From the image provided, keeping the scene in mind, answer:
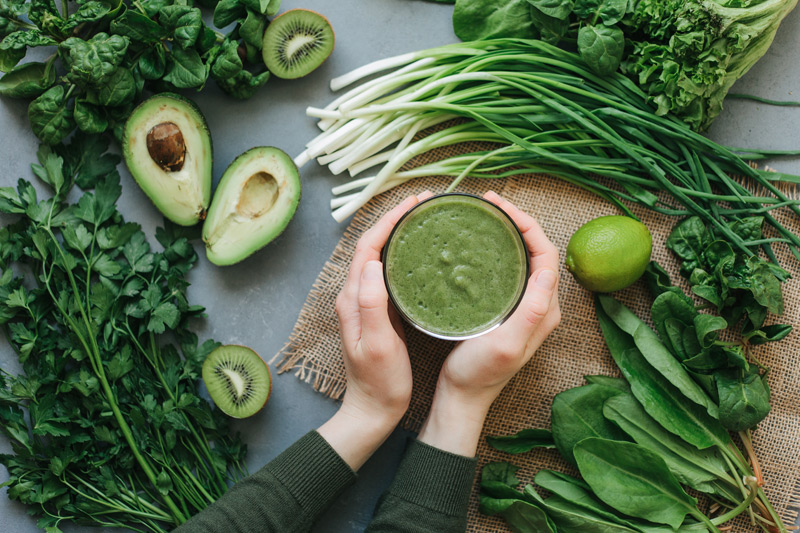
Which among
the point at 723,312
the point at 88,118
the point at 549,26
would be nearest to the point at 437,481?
the point at 723,312

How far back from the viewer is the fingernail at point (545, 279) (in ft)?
4.19

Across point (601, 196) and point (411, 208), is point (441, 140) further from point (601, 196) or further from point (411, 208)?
point (601, 196)

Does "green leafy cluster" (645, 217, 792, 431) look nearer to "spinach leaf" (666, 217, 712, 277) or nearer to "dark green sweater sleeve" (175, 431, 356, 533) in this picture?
"spinach leaf" (666, 217, 712, 277)

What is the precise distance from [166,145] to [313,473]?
95cm

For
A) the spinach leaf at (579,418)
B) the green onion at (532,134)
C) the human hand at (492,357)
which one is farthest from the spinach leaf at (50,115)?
the spinach leaf at (579,418)

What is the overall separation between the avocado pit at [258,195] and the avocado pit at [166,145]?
0.20m

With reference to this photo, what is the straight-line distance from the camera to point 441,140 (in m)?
1.55

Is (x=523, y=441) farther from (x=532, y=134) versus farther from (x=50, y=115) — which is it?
(x=50, y=115)

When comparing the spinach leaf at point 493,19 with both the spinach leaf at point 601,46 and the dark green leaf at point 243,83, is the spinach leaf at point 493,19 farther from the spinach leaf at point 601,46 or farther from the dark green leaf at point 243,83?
the dark green leaf at point 243,83

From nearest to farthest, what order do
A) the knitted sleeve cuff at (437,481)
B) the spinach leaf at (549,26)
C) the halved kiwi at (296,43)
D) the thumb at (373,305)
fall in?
the thumb at (373,305), the knitted sleeve cuff at (437,481), the spinach leaf at (549,26), the halved kiwi at (296,43)

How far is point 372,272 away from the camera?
4.16 feet

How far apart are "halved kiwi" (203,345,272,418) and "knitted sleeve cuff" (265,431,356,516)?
20 cm

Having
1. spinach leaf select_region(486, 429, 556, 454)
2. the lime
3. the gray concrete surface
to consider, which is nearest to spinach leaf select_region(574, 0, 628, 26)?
the gray concrete surface

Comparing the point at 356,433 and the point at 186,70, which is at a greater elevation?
Result: the point at 186,70
